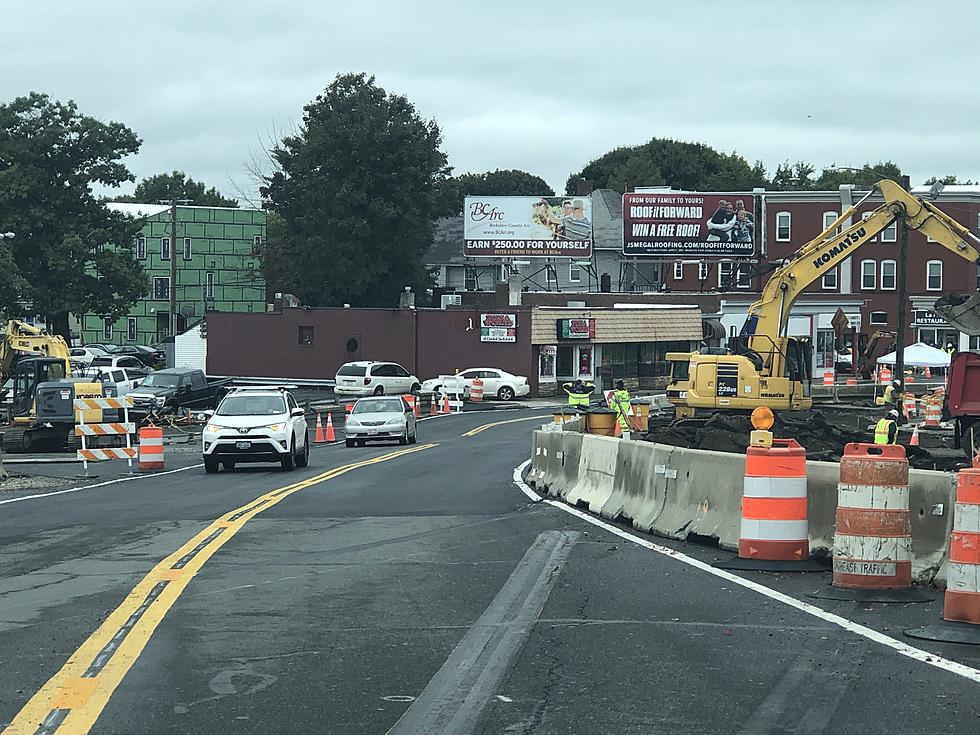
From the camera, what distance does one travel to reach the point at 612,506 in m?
16.2

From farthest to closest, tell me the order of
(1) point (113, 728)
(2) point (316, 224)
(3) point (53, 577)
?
1. (2) point (316, 224)
2. (3) point (53, 577)
3. (1) point (113, 728)

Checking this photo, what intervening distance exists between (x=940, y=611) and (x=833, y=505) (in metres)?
2.25

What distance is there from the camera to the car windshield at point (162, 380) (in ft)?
162

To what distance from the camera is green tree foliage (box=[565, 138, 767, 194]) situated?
4587 inches

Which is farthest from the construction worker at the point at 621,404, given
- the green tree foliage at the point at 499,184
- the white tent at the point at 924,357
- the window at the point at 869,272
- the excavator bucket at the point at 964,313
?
the green tree foliage at the point at 499,184

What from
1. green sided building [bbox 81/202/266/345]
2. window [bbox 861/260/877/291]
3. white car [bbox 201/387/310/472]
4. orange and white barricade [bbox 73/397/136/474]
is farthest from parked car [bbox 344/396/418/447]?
green sided building [bbox 81/202/266/345]

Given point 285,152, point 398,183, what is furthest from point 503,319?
point 285,152

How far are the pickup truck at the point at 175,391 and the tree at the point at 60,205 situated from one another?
23.5m

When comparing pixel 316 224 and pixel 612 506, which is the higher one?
pixel 316 224

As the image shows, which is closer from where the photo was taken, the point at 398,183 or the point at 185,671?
the point at 185,671

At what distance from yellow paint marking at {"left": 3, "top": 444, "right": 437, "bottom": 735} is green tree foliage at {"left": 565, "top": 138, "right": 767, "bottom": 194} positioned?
10458 centimetres

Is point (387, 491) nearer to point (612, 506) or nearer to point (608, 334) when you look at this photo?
point (612, 506)

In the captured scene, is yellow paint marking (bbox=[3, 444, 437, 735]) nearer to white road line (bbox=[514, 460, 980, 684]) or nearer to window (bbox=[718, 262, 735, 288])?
white road line (bbox=[514, 460, 980, 684])

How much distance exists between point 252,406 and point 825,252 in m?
16.9
